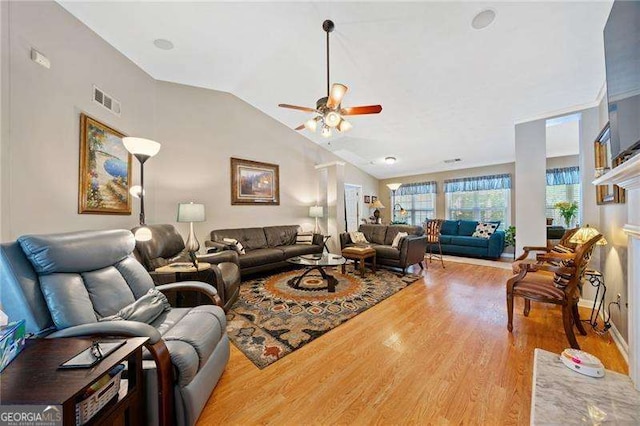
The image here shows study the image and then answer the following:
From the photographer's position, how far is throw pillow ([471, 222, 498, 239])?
5.51 metres

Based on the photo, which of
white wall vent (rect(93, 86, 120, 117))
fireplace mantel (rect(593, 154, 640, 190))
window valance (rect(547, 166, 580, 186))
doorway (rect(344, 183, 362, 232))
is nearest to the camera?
fireplace mantel (rect(593, 154, 640, 190))

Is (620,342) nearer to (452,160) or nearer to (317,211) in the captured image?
(317,211)

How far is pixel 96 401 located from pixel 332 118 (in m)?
2.58

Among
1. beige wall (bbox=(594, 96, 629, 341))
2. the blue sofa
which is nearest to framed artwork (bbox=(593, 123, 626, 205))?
beige wall (bbox=(594, 96, 629, 341))

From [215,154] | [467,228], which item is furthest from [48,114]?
[467,228]

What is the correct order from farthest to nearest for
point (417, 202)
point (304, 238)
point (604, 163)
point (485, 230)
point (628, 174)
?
1. point (417, 202)
2. point (485, 230)
3. point (304, 238)
4. point (604, 163)
5. point (628, 174)

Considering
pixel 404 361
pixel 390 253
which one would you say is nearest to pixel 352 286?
pixel 390 253

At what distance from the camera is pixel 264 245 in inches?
181

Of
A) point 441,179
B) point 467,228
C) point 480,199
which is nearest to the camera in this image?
point 467,228

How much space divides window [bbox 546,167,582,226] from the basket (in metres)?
7.79

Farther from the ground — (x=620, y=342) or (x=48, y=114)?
(x=48, y=114)

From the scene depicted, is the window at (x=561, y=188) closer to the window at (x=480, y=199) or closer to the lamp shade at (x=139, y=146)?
the window at (x=480, y=199)

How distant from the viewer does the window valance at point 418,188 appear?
23.7ft

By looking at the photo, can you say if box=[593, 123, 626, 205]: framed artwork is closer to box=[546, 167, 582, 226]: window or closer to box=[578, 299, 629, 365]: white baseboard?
box=[578, 299, 629, 365]: white baseboard
